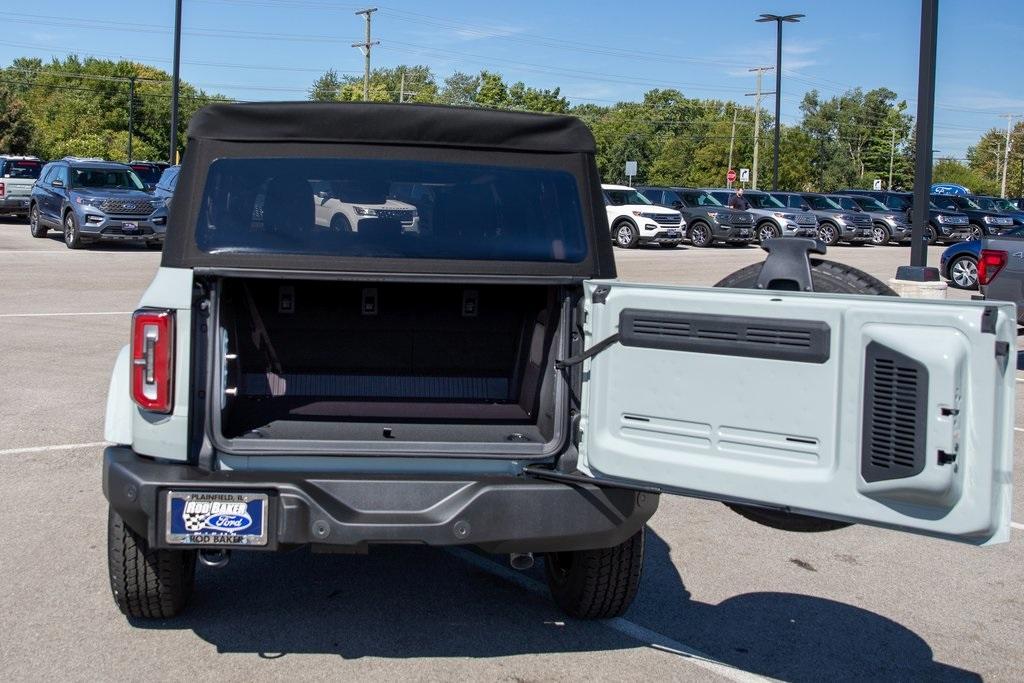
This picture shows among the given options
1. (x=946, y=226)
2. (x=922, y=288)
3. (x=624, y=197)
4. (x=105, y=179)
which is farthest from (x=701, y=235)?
(x=922, y=288)

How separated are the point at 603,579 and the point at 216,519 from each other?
5.02 feet

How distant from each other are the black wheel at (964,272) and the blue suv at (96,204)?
14909 millimetres

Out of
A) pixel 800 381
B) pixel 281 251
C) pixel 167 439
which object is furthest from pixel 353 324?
pixel 800 381

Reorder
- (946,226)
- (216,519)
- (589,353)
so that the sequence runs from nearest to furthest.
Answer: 1. (216,519)
2. (589,353)
3. (946,226)

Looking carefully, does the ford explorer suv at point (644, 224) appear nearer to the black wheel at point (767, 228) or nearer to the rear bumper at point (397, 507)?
the black wheel at point (767, 228)

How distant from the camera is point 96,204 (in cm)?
2353

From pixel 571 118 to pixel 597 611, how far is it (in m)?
1.92

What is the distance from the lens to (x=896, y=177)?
129000mm

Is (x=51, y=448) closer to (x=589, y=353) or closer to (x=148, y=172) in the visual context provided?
(x=589, y=353)

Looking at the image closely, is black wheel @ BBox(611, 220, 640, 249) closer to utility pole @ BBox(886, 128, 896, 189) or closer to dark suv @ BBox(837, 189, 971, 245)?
dark suv @ BBox(837, 189, 971, 245)

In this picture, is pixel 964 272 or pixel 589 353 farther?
pixel 964 272

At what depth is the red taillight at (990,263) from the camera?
41.2 ft

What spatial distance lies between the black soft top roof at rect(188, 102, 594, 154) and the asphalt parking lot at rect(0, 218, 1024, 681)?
1.87 meters

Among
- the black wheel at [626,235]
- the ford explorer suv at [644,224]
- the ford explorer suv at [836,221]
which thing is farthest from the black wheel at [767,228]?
the black wheel at [626,235]
